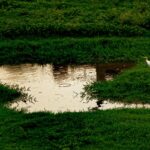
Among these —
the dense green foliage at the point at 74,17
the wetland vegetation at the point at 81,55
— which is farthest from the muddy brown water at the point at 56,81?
the dense green foliage at the point at 74,17

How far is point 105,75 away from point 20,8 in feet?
30.5

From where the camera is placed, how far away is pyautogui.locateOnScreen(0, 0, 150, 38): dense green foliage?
2338 cm

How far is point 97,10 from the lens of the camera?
2623 centimetres

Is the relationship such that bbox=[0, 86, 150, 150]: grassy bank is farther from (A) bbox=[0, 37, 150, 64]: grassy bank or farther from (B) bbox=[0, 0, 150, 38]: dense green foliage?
(B) bbox=[0, 0, 150, 38]: dense green foliage

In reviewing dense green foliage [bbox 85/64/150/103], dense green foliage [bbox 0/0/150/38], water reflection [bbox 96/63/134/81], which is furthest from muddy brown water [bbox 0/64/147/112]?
dense green foliage [bbox 0/0/150/38]

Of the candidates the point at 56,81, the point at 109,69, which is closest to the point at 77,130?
the point at 56,81

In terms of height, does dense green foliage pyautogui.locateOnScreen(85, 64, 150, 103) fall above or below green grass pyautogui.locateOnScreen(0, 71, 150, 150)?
below

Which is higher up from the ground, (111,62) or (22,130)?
(22,130)

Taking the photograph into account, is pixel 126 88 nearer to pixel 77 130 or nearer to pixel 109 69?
pixel 109 69

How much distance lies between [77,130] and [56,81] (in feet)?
20.6

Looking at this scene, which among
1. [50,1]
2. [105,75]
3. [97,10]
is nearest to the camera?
[105,75]

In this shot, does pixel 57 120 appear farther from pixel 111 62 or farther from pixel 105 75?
pixel 111 62

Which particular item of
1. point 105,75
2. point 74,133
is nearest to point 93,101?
point 105,75

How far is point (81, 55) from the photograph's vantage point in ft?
69.7
